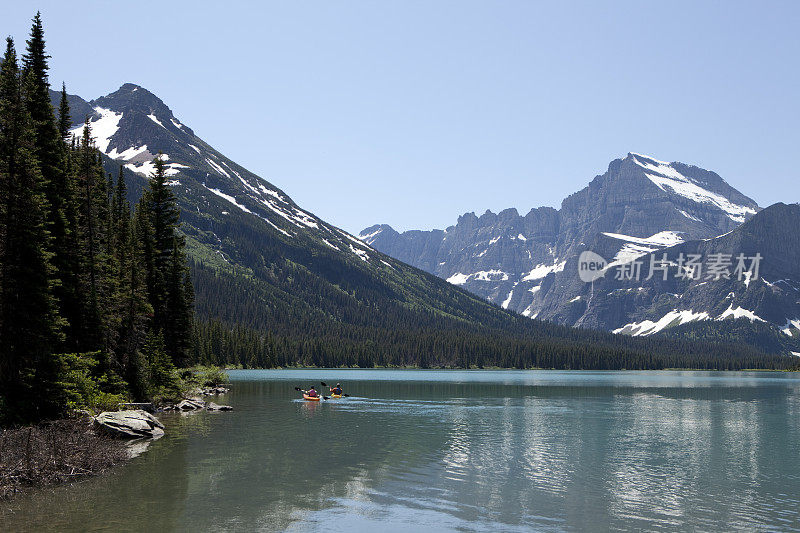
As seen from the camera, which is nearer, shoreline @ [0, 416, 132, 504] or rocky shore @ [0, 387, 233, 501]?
shoreline @ [0, 416, 132, 504]

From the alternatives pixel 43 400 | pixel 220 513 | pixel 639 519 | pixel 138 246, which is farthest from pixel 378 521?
pixel 138 246

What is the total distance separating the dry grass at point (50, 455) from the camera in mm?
31719

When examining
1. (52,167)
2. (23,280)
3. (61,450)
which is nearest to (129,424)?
(61,450)

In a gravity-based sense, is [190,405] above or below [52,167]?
below

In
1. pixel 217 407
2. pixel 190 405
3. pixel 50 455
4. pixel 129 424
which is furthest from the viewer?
pixel 217 407

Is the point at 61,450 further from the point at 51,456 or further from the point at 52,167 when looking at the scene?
the point at 52,167

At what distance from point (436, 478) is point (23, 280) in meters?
27.4

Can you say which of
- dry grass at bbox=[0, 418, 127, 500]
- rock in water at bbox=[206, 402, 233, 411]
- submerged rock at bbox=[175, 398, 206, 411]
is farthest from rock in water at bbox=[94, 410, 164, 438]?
rock in water at bbox=[206, 402, 233, 411]

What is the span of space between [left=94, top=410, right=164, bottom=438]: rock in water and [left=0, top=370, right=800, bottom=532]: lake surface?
150cm

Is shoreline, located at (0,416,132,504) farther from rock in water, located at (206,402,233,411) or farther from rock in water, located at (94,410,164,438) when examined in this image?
rock in water, located at (206,402,233,411)

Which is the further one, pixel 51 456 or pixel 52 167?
pixel 52 167

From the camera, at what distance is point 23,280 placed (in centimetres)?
4078

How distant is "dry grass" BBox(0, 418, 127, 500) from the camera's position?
1249 inches

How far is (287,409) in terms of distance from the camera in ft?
270
